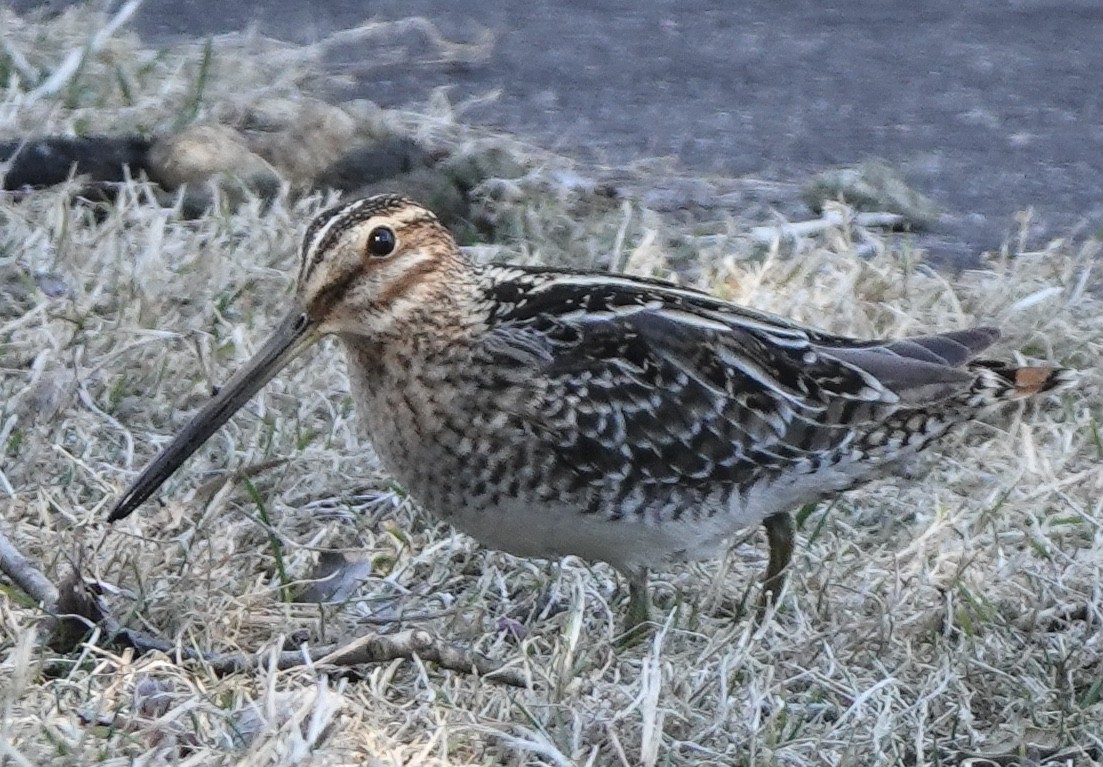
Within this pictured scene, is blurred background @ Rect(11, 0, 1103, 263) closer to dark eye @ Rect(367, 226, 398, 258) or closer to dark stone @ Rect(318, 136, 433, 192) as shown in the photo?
dark stone @ Rect(318, 136, 433, 192)

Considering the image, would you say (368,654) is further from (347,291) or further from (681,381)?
(681,381)

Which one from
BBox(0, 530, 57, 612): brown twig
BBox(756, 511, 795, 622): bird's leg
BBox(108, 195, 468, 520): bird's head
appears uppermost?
BBox(108, 195, 468, 520): bird's head

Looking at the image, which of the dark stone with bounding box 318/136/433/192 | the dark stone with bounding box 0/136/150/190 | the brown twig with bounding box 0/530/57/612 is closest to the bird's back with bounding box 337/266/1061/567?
the brown twig with bounding box 0/530/57/612

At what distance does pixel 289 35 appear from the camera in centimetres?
736

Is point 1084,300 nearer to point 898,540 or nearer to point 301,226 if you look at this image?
point 898,540

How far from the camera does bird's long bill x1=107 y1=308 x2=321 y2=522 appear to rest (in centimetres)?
390

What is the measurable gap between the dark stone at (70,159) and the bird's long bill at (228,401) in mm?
1699

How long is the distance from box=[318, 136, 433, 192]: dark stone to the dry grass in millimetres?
258

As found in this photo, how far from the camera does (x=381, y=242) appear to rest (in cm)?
390

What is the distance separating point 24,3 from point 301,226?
2491 millimetres

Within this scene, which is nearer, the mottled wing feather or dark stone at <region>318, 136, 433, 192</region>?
the mottled wing feather

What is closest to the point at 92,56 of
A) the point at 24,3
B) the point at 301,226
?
the point at 24,3

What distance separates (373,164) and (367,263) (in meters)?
1.95

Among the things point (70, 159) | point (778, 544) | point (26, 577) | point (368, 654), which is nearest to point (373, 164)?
point (70, 159)
